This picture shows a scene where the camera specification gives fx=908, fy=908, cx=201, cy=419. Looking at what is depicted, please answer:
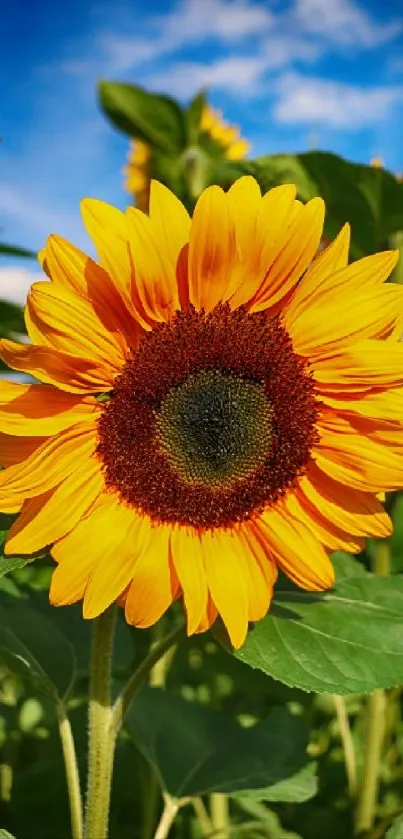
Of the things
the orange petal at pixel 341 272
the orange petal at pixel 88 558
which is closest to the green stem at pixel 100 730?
the orange petal at pixel 88 558

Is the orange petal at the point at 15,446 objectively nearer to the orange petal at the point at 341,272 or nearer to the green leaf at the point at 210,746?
the orange petal at the point at 341,272

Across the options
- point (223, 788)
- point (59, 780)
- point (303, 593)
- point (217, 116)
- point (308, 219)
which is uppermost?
point (217, 116)

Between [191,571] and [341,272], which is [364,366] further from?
[191,571]

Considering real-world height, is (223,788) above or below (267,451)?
below

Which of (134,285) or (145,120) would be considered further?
(145,120)

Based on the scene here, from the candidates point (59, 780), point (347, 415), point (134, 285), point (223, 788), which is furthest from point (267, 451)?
point (59, 780)

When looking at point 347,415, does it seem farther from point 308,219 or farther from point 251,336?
point 308,219

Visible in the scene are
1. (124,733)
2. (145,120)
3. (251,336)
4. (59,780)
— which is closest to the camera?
(251,336)

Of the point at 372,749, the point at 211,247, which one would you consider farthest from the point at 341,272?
the point at 372,749
